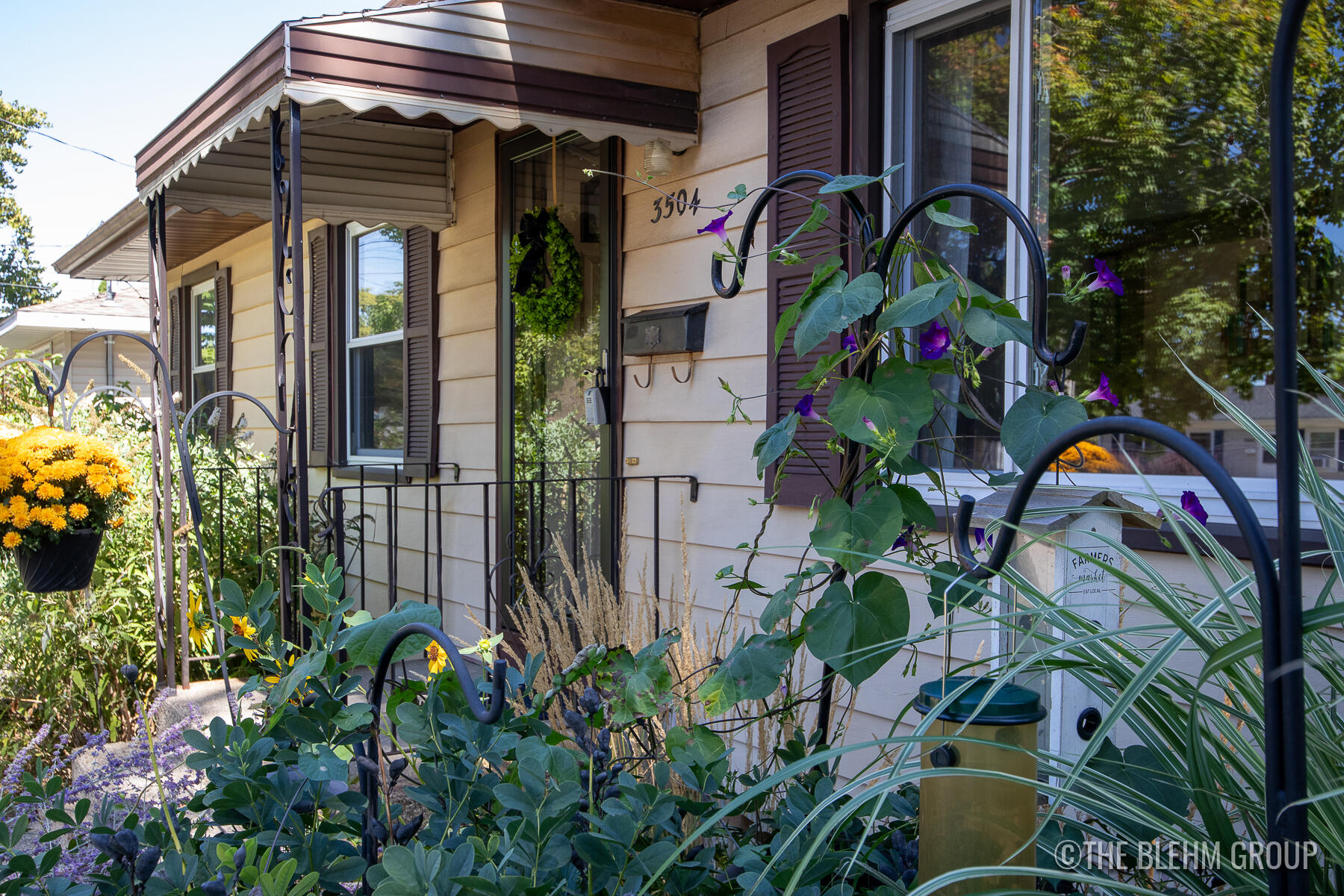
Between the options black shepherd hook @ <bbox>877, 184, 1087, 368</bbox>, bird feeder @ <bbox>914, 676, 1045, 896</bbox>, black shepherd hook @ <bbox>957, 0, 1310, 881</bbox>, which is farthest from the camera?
black shepherd hook @ <bbox>877, 184, 1087, 368</bbox>

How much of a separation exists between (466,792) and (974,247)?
2159 mm

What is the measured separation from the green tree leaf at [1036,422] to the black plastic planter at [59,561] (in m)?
3.28

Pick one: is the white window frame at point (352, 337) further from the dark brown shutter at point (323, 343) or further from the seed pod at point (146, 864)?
the seed pod at point (146, 864)

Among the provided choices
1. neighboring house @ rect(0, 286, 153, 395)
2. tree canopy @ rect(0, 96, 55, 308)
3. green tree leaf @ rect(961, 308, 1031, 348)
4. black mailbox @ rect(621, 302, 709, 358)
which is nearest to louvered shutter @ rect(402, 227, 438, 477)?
black mailbox @ rect(621, 302, 709, 358)

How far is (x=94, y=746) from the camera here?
1.35m

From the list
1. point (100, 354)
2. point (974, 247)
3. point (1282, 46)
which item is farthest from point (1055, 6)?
point (100, 354)

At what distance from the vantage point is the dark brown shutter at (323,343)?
19.1 ft

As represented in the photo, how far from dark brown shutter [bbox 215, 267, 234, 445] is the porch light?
18.3 feet

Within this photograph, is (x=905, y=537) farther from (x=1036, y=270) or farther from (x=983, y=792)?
(x=983, y=792)

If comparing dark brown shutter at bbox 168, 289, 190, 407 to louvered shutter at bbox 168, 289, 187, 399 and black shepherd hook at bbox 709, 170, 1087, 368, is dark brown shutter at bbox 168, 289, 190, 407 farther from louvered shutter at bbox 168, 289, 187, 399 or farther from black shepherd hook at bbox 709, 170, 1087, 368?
black shepherd hook at bbox 709, 170, 1087, 368

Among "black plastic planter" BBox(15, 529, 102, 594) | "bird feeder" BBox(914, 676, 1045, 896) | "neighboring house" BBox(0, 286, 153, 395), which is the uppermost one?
"neighboring house" BBox(0, 286, 153, 395)

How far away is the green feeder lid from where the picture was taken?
812 mm

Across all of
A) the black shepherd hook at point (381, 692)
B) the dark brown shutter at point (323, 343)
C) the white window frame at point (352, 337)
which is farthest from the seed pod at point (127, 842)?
the dark brown shutter at point (323, 343)

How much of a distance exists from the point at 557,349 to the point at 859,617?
318cm
